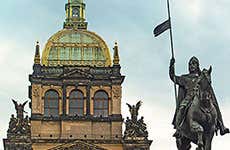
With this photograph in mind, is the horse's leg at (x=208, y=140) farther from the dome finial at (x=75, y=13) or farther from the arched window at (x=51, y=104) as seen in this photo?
the dome finial at (x=75, y=13)

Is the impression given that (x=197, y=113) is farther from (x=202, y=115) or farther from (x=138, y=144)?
(x=138, y=144)

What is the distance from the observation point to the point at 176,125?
57.3 feet

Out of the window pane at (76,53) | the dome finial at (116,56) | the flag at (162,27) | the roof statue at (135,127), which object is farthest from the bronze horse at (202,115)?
the window pane at (76,53)

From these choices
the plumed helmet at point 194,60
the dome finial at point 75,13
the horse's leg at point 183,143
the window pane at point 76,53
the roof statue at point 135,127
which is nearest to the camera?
the horse's leg at point 183,143

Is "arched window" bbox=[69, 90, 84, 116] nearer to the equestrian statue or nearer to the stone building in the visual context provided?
the stone building

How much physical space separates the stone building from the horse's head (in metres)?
65.3

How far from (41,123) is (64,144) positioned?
378 centimetres

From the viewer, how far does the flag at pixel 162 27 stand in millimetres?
19859

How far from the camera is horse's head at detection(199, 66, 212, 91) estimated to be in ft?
54.5

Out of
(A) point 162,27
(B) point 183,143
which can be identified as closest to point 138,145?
(A) point 162,27

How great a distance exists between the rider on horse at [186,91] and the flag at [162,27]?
6.79 feet

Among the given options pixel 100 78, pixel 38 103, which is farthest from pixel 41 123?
pixel 100 78

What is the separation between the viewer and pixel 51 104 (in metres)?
85.3

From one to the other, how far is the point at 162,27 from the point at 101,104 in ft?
216
